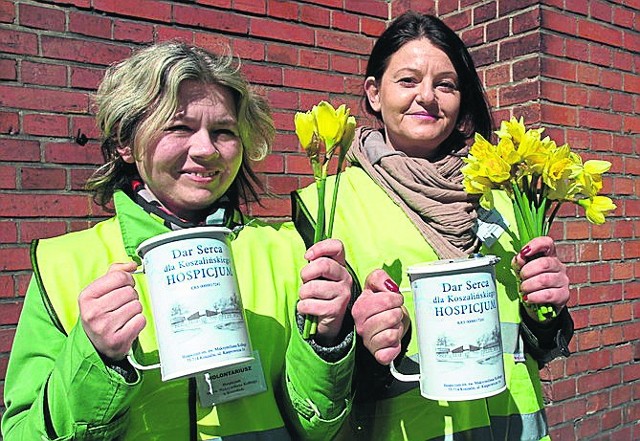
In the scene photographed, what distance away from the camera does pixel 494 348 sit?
1.33 meters

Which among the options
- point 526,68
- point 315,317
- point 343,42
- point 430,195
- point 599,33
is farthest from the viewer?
point 343,42

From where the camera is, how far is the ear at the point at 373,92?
186cm

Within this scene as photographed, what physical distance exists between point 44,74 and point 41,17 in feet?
0.69

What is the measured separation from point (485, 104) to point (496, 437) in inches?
35.9

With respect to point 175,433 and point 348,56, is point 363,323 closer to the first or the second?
point 175,433

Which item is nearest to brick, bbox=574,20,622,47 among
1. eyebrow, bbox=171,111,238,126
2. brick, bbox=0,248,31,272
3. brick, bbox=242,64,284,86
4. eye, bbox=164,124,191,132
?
brick, bbox=242,64,284,86

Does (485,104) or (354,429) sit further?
(485,104)

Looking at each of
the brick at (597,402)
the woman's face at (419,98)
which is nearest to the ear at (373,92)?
the woman's face at (419,98)

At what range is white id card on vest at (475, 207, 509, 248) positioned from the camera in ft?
5.59

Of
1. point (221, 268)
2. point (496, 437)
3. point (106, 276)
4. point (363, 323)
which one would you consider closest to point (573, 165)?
point (363, 323)

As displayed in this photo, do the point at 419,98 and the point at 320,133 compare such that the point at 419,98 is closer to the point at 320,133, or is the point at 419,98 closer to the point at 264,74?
the point at 320,133

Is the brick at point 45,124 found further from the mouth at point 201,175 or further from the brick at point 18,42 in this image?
the mouth at point 201,175

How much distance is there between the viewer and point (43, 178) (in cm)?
247

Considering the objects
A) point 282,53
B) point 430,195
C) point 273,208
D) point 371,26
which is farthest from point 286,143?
point 430,195
